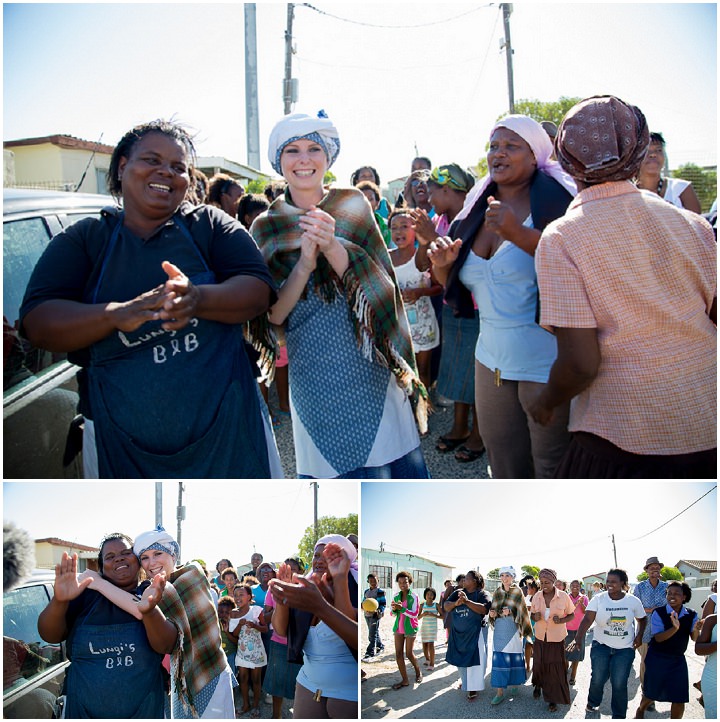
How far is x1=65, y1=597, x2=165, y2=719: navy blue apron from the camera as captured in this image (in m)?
2.57

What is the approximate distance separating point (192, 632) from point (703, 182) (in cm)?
1922

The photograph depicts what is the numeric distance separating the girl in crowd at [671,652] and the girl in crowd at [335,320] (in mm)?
1077

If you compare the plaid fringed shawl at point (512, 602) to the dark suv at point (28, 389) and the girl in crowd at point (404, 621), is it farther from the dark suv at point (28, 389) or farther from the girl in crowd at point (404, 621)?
the dark suv at point (28, 389)

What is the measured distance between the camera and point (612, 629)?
2.70 metres

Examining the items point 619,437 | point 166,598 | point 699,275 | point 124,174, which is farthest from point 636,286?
point 166,598

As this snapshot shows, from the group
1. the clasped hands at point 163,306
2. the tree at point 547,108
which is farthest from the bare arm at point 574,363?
the tree at point 547,108

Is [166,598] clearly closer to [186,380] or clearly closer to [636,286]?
[186,380]

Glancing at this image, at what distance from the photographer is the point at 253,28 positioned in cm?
363

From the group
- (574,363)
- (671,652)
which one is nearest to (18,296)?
(574,363)

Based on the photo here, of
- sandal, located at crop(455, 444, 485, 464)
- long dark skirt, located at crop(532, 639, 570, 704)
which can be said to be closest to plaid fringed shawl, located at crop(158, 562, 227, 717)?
long dark skirt, located at crop(532, 639, 570, 704)

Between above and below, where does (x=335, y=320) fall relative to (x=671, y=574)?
above

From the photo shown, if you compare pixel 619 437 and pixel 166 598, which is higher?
pixel 619 437

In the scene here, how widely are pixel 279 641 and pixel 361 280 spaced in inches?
54.8

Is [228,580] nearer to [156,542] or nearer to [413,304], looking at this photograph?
[156,542]
